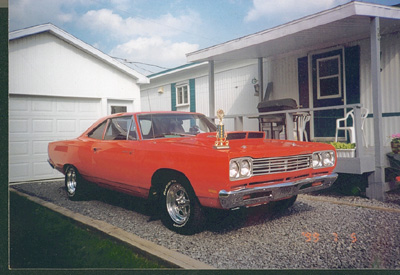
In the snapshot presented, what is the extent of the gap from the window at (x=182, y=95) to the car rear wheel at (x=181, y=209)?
25.6 feet

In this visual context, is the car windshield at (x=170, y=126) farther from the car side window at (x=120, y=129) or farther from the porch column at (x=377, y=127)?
A: the porch column at (x=377, y=127)

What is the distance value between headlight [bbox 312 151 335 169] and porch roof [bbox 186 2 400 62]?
2.75 meters

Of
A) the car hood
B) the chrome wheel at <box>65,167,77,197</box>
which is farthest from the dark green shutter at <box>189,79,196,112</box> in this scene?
the car hood

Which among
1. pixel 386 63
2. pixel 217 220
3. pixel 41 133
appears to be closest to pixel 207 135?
pixel 217 220

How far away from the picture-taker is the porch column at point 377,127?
5.60 m

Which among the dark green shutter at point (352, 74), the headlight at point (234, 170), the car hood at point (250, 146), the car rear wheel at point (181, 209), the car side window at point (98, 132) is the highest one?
the dark green shutter at point (352, 74)

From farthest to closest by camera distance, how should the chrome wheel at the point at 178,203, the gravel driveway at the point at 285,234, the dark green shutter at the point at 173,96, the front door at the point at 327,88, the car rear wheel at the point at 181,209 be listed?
1. the dark green shutter at the point at 173,96
2. the front door at the point at 327,88
3. the chrome wheel at the point at 178,203
4. the car rear wheel at the point at 181,209
5. the gravel driveway at the point at 285,234

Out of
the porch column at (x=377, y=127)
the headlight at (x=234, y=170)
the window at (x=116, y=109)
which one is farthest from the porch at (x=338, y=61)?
the headlight at (x=234, y=170)

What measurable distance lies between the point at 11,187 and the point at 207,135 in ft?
8.53

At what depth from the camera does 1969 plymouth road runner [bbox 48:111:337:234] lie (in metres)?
3.42

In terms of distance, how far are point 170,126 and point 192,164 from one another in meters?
1.20

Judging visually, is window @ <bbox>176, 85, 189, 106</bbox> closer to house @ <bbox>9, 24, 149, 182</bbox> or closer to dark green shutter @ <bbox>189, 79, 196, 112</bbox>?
dark green shutter @ <bbox>189, 79, 196, 112</bbox>

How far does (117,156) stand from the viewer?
470 centimetres

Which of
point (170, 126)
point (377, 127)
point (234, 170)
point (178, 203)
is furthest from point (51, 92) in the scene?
point (377, 127)
